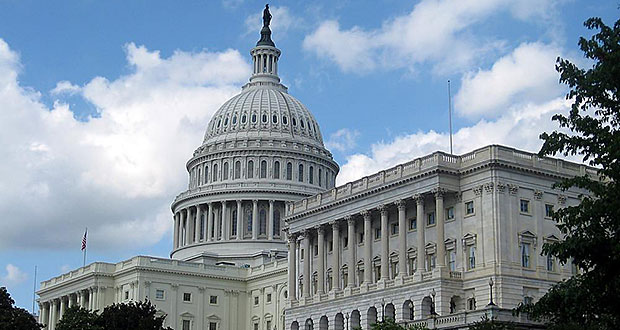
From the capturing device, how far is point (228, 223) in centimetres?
17675

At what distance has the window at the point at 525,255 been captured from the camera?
99875mm

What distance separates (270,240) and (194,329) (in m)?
25.5

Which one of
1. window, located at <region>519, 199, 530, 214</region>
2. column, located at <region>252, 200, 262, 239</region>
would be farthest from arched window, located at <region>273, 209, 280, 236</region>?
window, located at <region>519, 199, 530, 214</region>

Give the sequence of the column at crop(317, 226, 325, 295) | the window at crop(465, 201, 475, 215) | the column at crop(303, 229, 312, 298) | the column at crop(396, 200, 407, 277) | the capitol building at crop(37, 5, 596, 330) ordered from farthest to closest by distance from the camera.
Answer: the column at crop(303, 229, 312, 298)
the column at crop(317, 226, 325, 295)
the column at crop(396, 200, 407, 277)
the window at crop(465, 201, 475, 215)
the capitol building at crop(37, 5, 596, 330)

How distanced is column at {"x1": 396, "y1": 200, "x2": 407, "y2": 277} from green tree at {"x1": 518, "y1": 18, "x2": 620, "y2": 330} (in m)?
57.3

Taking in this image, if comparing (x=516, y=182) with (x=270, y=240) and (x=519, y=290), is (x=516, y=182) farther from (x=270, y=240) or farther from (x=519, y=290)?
(x=270, y=240)

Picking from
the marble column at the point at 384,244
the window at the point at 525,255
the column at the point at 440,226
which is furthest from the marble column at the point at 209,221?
the window at the point at 525,255

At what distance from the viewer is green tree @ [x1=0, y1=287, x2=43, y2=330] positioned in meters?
106

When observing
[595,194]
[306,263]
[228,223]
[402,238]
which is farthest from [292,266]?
[595,194]

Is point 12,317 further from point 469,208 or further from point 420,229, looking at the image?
point 469,208

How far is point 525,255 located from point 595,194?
54739 millimetres

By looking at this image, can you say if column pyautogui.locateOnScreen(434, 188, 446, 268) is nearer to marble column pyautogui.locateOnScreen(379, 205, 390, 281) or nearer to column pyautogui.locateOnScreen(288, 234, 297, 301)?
marble column pyautogui.locateOnScreen(379, 205, 390, 281)

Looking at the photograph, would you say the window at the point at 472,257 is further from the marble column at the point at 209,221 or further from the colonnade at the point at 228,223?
the marble column at the point at 209,221

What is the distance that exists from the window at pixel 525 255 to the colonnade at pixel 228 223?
258 ft
